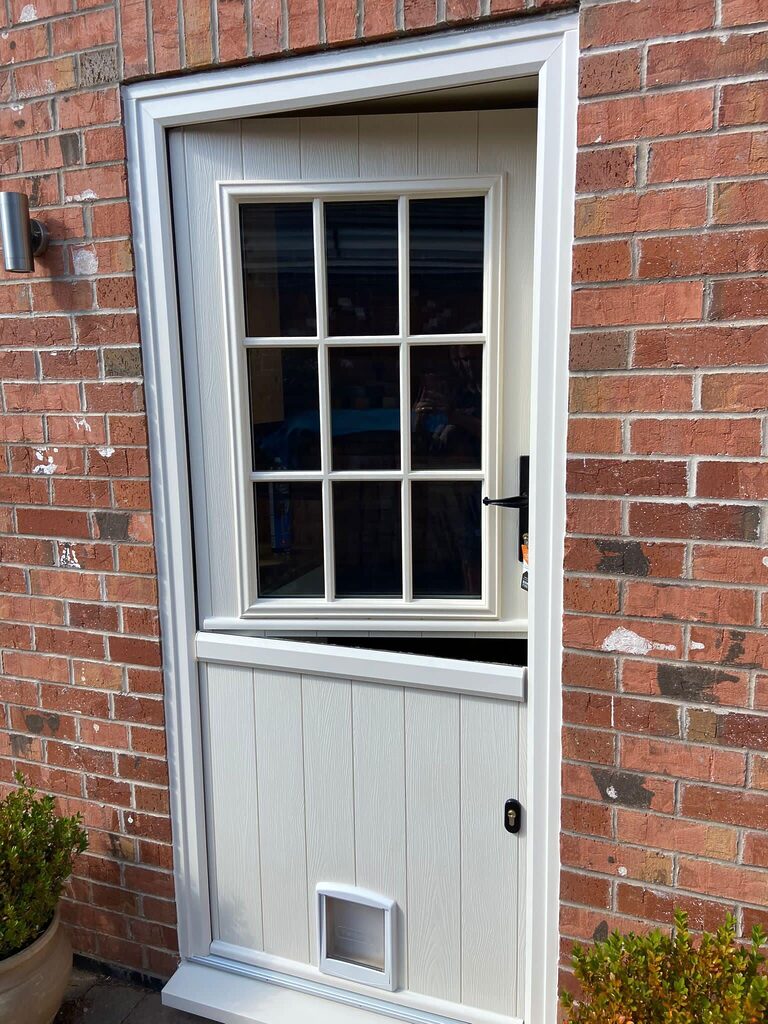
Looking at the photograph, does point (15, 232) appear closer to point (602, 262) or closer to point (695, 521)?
point (602, 262)

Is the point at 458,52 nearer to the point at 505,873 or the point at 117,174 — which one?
the point at 117,174

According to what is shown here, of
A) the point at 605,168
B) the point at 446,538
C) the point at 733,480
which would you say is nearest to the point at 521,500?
the point at 446,538

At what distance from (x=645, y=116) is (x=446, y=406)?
80 centimetres

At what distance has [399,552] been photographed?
2.15 meters

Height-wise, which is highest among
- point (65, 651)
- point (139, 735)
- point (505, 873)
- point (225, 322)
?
point (225, 322)

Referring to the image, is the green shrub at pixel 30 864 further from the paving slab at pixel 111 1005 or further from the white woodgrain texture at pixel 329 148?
the white woodgrain texture at pixel 329 148

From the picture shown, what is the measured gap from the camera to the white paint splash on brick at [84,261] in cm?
214

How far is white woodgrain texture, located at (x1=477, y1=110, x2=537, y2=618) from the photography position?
6.30ft

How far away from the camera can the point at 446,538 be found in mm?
2123

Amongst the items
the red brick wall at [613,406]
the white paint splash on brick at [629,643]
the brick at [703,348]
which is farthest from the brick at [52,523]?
the brick at [703,348]

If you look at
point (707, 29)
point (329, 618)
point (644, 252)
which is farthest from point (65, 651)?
point (707, 29)

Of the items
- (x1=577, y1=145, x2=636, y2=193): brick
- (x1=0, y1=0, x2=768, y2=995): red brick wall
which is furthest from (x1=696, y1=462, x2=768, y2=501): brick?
(x1=577, y1=145, x2=636, y2=193): brick

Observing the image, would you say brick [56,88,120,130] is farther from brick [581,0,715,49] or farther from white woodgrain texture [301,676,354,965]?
white woodgrain texture [301,676,354,965]

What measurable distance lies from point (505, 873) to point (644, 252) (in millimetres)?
1598
